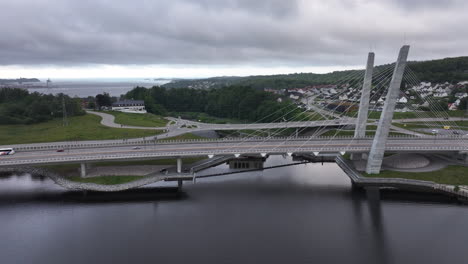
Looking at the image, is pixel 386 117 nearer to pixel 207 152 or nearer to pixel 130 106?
pixel 207 152

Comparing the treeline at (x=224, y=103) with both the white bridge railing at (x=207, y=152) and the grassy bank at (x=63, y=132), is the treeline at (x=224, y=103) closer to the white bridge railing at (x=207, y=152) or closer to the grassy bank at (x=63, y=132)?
the grassy bank at (x=63, y=132)

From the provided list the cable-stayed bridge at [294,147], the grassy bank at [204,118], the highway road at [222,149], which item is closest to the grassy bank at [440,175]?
the cable-stayed bridge at [294,147]

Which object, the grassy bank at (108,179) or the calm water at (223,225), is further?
the grassy bank at (108,179)

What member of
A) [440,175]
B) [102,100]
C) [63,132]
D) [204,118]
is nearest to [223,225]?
[440,175]

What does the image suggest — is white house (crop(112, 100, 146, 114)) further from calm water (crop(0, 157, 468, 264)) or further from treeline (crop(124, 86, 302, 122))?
calm water (crop(0, 157, 468, 264))

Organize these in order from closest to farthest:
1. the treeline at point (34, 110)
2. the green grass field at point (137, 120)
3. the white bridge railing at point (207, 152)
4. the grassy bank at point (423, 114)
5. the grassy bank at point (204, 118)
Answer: the white bridge railing at point (207, 152) → the green grass field at point (137, 120) → the treeline at point (34, 110) → the grassy bank at point (423, 114) → the grassy bank at point (204, 118)

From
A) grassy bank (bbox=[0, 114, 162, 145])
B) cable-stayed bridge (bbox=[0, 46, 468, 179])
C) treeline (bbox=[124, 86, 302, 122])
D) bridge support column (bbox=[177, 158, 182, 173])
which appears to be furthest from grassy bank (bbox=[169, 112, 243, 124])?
bridge support column (bbox=[177, 158, 182, 173])

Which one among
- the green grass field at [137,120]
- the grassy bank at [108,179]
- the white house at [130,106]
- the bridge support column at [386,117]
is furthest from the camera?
the white house at [130,106]

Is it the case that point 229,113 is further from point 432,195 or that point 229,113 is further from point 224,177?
point 432,195
